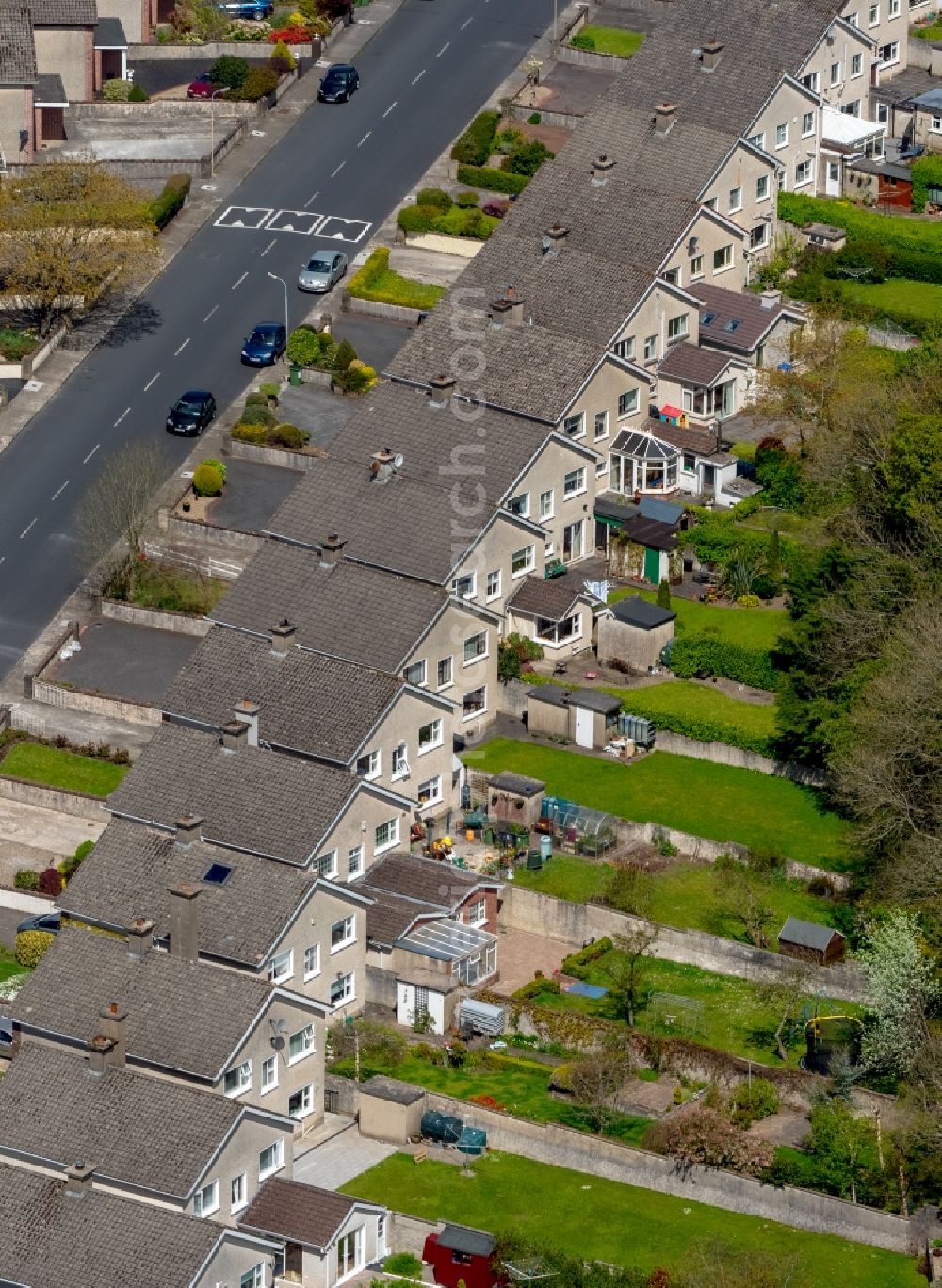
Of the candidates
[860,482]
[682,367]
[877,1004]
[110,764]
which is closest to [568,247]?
[682,367]

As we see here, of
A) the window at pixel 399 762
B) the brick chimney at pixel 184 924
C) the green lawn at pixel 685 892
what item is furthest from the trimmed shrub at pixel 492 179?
the brick chimney at pixel 184 924

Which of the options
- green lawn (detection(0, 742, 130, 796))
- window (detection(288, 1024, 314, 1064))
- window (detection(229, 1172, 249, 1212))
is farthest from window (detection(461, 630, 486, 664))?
window (detection(229, 1172, 249, 1212))

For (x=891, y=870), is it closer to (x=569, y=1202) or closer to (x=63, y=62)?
(x=569, y=1202)

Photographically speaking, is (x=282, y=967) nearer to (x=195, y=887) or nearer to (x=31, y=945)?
(x=195, y=887)

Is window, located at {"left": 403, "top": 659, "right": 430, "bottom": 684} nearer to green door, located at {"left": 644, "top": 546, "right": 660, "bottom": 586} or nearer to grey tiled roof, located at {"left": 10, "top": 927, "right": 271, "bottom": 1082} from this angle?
green door, located at {"left": 644, "top": 546, "right": 660, "bottom": 586}

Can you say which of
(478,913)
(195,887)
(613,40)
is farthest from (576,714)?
(613,40)
